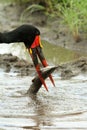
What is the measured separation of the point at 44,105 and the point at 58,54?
3610 mm

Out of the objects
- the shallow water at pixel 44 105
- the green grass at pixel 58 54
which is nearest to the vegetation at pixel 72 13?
the green grass at pixel 58 54

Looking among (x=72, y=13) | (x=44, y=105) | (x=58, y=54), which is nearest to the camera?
(x=44, y=105)

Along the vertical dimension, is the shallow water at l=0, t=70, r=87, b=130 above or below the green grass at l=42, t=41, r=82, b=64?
above

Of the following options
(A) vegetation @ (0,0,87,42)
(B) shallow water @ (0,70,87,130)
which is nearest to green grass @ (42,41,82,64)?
(A) vegetation @ (0,0,87,42)

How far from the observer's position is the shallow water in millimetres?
4949

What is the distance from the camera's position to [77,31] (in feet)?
32.2

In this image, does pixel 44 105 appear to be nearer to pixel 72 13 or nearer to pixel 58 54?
pixel 58 54

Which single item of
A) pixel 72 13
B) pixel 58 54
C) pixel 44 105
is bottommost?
pixel 58 54

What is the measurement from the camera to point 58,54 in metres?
9.44

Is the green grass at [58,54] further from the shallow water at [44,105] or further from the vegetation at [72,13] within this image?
the shallow water at [44,105]

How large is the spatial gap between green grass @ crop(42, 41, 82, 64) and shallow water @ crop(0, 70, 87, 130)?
58.5 inches

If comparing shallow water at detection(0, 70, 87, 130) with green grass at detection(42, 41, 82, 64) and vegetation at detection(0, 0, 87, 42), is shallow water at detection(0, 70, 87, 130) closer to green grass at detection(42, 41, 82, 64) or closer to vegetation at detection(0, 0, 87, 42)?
green grass at detection(42, 41, 82, 64)

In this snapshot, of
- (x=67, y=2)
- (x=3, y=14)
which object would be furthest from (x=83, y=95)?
(x=3, y=14)

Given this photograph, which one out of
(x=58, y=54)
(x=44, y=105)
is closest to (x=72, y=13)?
(x=58, y=54)
